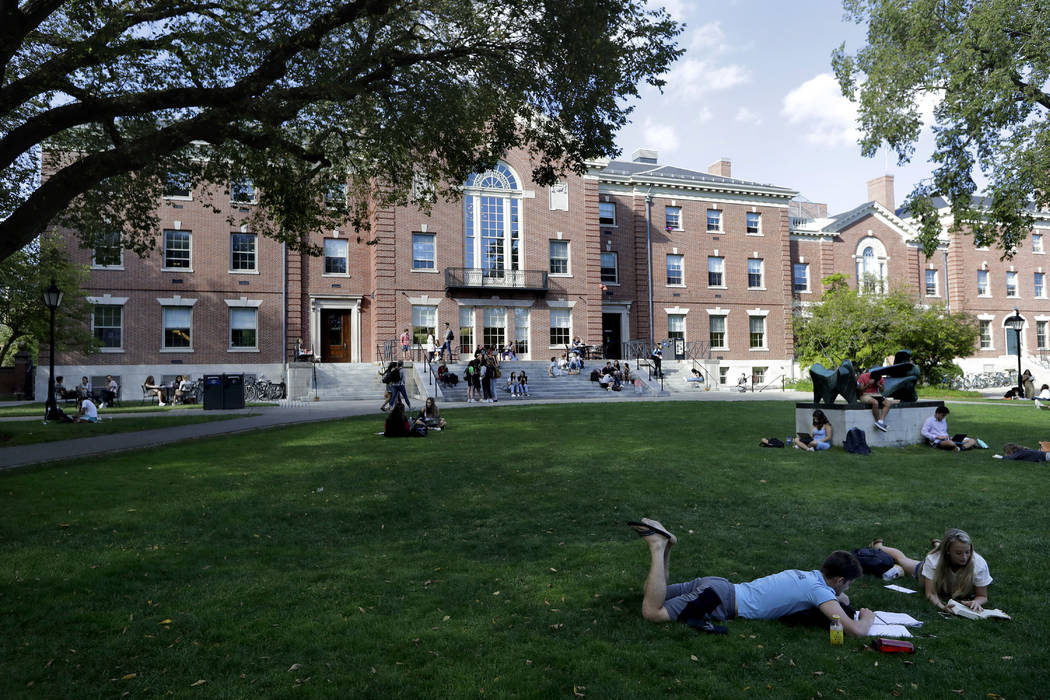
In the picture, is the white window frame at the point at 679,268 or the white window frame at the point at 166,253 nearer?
the white window frame at the point at 166,253

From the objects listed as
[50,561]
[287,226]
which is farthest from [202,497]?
[287,226]

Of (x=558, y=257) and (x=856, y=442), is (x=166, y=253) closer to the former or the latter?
(x=558, y=257)

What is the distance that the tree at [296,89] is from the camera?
33.6 ft

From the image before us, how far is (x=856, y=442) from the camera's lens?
12273 millimetres

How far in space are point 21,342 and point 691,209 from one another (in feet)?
129

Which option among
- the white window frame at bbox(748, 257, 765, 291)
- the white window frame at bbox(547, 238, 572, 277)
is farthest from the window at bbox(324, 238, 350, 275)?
the white window frame at bbox(748, 257, 765, 291)

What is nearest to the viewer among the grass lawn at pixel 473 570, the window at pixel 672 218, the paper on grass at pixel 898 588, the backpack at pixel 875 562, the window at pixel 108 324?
the grass lawn at pixel 473 570

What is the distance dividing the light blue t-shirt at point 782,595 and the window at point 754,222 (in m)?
41.3

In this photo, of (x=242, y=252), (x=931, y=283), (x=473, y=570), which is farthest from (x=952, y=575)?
(x=931, y=283)

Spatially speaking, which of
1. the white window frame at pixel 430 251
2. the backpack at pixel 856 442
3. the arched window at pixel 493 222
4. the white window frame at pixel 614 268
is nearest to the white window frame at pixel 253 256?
the white window frame at pixel 430 251

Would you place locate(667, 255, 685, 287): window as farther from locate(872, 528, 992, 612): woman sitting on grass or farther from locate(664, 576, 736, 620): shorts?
locate(664, 576, 736, 620): shorts

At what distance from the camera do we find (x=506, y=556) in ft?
19.6

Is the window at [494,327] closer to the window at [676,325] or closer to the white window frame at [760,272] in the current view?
the window at [676,325]

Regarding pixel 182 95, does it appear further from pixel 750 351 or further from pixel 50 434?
pixel 750 351
